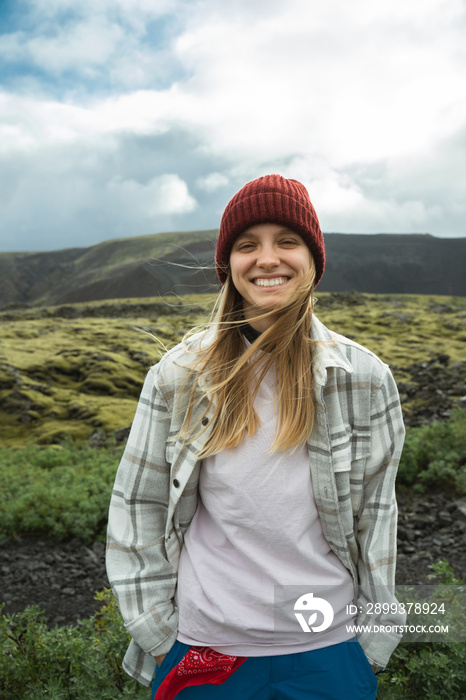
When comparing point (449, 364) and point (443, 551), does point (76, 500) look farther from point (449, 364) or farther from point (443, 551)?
point (449, 364)

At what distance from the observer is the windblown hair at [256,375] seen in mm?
2207

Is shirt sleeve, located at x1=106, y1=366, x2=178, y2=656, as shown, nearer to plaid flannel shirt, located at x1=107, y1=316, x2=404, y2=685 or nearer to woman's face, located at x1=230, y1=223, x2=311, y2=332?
plaid flannel shirt, located at x1=107, y1=316, x2=404, y2=685

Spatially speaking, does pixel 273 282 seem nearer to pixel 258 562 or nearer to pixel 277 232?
pixel 277 232

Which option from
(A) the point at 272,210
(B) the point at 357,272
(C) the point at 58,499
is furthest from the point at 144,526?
(B) the point at 357,272

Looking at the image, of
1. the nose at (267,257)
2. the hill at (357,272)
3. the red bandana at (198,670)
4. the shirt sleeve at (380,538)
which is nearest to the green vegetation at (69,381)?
the nose at (267,257)

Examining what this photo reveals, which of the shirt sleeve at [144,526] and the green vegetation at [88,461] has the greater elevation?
the shirt sleeve at [144,526]

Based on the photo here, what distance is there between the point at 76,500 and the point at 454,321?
33.4 m

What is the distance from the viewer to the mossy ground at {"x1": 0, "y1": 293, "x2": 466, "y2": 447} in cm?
1515

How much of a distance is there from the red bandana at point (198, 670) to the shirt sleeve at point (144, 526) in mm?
145

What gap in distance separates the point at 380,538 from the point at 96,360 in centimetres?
2191

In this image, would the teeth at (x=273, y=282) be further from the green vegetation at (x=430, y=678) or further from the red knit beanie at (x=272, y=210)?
the green vegetation at (x=430, y=678)

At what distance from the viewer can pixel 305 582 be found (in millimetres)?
2133

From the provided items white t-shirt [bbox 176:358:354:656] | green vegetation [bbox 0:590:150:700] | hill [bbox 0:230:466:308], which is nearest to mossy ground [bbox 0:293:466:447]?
white t-shirt [bbox 176:358:354:656]

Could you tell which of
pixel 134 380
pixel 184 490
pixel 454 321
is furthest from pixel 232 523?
pixel 454 321
